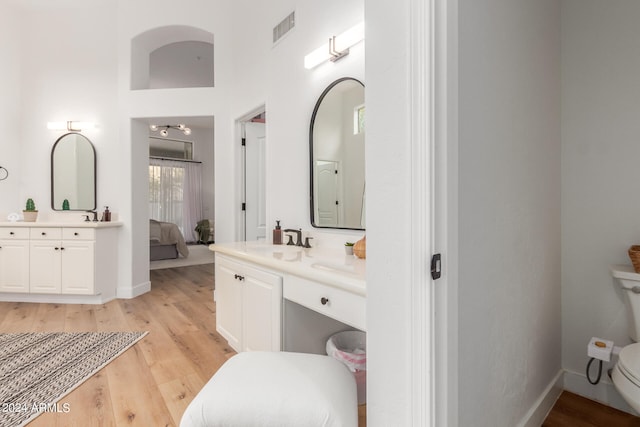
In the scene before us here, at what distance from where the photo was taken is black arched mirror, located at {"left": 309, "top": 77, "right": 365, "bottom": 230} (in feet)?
6.38

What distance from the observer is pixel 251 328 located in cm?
189

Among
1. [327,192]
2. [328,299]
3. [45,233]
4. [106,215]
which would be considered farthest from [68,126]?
[328,299]

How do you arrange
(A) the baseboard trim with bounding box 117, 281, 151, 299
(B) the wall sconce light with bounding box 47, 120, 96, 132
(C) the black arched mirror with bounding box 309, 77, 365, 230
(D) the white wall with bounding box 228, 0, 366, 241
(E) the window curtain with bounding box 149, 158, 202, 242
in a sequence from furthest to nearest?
(E) the window curtain with bounding box 149, 158, 202, 242
(B) the wall sconce light with bounding box 47, 120, 96, 132
(A) the baseboard trim with bounding box 117, 281, 151, 299
(D) the white wall with bounding box 228, 0, 366, 241
(C) the black arched mirror with bounding box 309, 77, 365, 230

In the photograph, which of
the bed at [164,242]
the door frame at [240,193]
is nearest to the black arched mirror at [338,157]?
the door frame at [240,193]

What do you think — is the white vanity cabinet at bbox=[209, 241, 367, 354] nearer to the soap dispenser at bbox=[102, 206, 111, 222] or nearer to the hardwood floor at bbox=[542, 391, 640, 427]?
the hardwood floor at bbox=[542, 391, 640, 427]

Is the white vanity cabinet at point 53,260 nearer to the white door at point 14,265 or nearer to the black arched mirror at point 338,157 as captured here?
the white door at point 14,265

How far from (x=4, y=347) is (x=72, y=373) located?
2.88 feet

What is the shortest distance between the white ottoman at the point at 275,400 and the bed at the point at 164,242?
18.0 ft

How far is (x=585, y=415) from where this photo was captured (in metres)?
1.56

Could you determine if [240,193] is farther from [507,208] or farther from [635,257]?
[635,257]

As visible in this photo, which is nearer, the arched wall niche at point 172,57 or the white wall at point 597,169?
the white wall at point 597,169

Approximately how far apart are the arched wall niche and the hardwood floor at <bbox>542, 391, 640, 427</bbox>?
4528 mm

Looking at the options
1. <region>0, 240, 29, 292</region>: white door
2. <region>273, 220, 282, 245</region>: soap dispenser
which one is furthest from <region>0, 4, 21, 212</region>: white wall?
<region>273, 220, 282, 245</region>: soap dispenser

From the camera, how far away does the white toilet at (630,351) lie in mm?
1129
